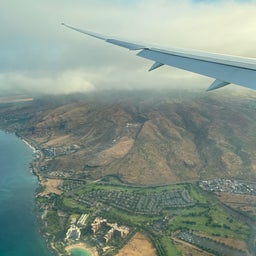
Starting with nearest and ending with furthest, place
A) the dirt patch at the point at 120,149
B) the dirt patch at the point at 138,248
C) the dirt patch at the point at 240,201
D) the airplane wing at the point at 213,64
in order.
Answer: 1. the airplane wing at the point at 213,64
2. the dirt patch at the point at 138,248
3. the dirt patch at the point at 240,201
4. the dirt patch at the point at 120,149

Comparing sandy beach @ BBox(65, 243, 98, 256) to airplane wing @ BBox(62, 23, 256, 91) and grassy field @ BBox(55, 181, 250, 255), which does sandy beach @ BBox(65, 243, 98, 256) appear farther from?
airplane wing @ BBox(62, 23, 256, 91)

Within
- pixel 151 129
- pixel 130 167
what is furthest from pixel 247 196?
pixel 151 129

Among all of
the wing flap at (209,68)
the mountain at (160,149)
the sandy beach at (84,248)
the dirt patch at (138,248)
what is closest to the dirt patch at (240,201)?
the mountain at (160,149)

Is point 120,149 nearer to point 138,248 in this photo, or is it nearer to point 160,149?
point 160,149

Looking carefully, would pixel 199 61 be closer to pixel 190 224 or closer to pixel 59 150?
pixel 190 224

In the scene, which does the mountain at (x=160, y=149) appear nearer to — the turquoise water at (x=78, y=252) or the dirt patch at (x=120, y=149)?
the dirt patch at (x=120, y=149)

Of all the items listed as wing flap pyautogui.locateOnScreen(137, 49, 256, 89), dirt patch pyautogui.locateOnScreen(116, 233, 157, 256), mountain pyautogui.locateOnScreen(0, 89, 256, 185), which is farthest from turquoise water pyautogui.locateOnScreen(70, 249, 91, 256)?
wing flap pyautogui.locateOnScreen(137, 49, 256, 89)

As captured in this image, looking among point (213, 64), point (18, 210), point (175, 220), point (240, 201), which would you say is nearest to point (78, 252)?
point (175, 220)
